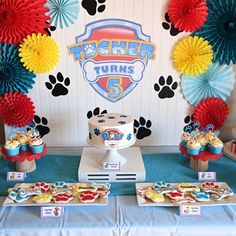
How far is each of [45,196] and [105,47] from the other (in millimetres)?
674

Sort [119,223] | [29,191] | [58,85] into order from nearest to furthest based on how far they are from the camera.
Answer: [119,223] → [29,191] → [58,85]

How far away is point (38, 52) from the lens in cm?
134

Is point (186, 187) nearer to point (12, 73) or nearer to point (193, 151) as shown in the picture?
point (193, 151)

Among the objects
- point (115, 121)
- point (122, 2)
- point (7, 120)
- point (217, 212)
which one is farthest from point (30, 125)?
point (217, 212)

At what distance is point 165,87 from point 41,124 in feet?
1.95

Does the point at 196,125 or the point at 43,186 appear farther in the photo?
the point at 196,125

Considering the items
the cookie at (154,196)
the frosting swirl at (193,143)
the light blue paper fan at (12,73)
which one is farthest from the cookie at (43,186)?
the frosting swirl at (193,143)

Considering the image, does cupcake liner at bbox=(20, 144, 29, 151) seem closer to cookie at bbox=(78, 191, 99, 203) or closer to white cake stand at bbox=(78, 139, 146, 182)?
white cake stand at bbox=(78, 139, 146, 182)

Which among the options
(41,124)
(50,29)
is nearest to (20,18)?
(50,29)

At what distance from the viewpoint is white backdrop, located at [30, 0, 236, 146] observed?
4.43 ft

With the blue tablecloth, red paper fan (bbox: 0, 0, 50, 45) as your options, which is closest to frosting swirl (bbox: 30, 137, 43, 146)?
the blue tablecloth

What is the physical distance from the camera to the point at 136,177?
121 centimetres

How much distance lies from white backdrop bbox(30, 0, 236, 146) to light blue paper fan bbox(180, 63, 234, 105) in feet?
0.12

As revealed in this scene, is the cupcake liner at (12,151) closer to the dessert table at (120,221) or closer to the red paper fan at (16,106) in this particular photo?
the dessert table at (120,221)
